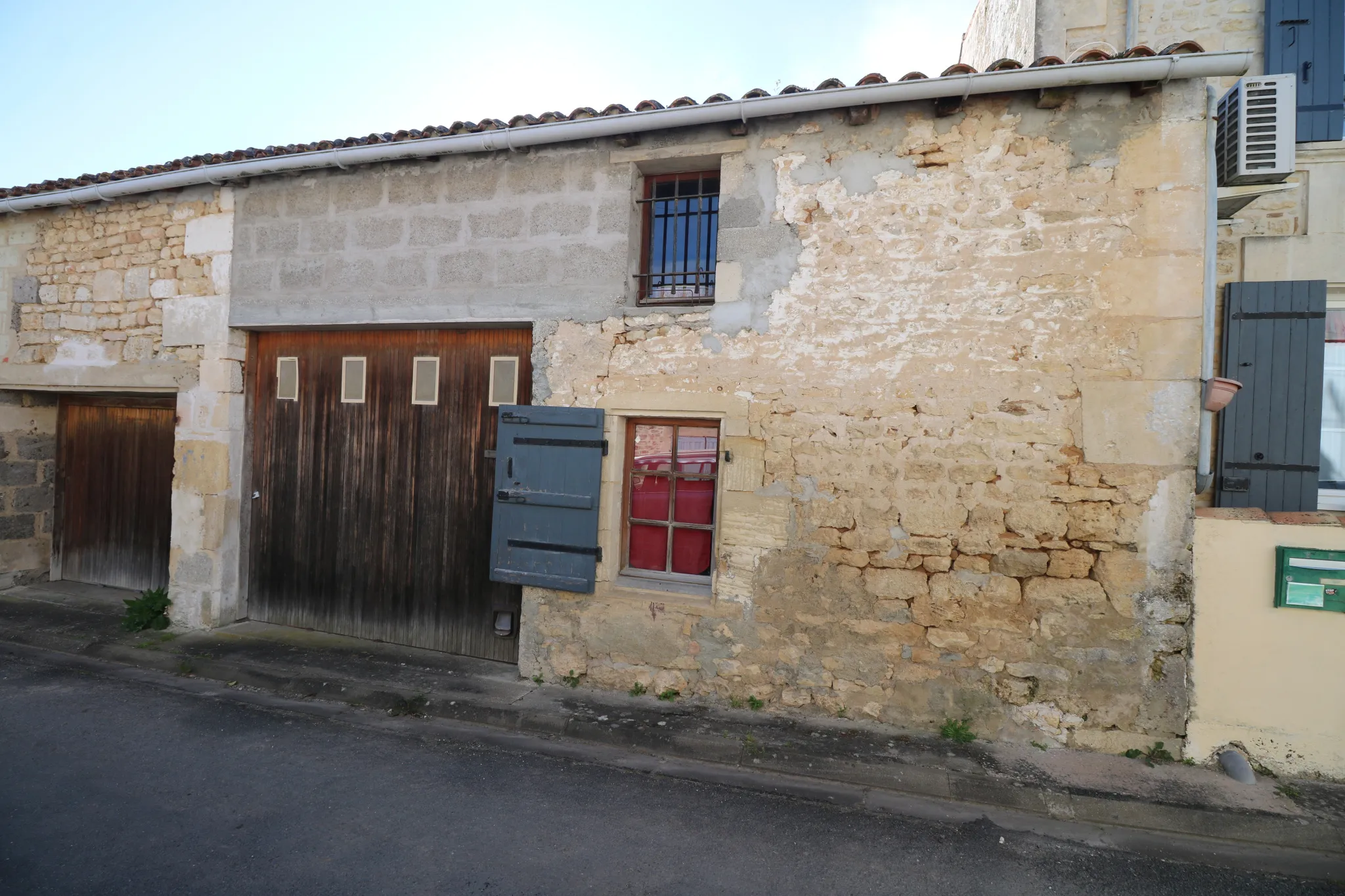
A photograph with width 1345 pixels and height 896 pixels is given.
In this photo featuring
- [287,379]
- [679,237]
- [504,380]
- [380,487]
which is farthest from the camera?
[287,379]

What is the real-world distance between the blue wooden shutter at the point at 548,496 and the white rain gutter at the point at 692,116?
196 cm

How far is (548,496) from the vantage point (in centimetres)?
495

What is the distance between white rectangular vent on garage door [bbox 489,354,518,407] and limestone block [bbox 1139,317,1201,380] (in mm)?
4204

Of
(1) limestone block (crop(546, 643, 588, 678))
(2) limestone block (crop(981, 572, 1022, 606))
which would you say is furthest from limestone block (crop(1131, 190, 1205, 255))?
(1) limestone block (crop(546, 643, 588, 678))

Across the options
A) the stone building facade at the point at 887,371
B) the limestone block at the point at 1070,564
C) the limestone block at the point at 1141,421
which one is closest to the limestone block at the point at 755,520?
the stone building facade at the point at 887,371

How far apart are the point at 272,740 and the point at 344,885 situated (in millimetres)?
1752

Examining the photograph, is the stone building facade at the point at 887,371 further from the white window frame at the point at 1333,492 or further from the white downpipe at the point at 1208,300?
the white window frame at the point at 1333,492

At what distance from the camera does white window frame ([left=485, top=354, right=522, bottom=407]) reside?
5371 mm

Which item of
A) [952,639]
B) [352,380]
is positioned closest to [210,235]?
[352,380]

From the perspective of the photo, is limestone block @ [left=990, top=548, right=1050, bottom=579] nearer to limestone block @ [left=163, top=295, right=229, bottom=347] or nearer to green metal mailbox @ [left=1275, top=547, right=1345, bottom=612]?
green metal mailbox @ [left=1275, top=547, right=1345, bottom=612]

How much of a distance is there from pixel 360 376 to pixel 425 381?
26.4 inches

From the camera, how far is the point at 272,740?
167 inches

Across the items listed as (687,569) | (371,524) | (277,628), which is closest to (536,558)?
(687,569)

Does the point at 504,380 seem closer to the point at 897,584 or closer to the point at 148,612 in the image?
the point at 897,584
